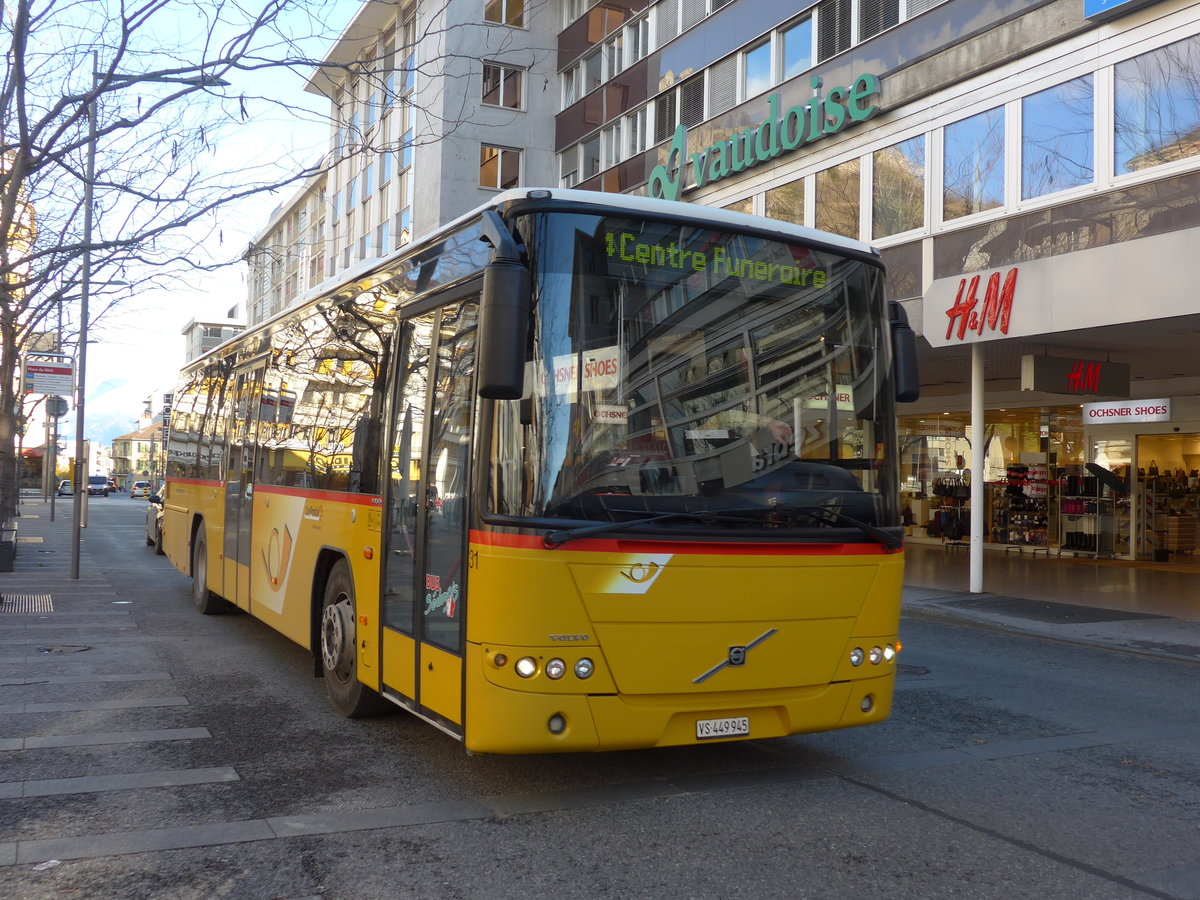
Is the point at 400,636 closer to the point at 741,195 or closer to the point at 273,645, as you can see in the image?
the point at 273,645

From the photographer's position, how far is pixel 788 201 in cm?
2036

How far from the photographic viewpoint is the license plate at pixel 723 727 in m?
5.28

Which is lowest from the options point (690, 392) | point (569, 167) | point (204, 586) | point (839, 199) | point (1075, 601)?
point (1075, 601)

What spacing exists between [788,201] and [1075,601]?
358 inches

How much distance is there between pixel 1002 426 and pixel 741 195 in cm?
854

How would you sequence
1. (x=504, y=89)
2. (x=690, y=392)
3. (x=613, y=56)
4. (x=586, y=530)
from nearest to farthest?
(x=586, y=530), (x=690, y=392), (x=613, y=56), (x=504, y=89)

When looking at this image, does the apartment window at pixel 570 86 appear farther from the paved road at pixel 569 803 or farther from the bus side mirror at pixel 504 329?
the bus side mirror at pixel 504 329

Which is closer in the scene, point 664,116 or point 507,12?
point 664,116

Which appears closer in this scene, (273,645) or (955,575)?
(273,645)

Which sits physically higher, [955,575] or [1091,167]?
[1091,167]

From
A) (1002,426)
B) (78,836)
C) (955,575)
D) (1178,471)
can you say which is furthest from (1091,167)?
(78,836)

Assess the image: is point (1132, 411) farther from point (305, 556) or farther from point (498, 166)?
point (498, 166)

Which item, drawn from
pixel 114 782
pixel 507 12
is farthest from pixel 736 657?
pixel 507 12

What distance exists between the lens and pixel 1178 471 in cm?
2166
